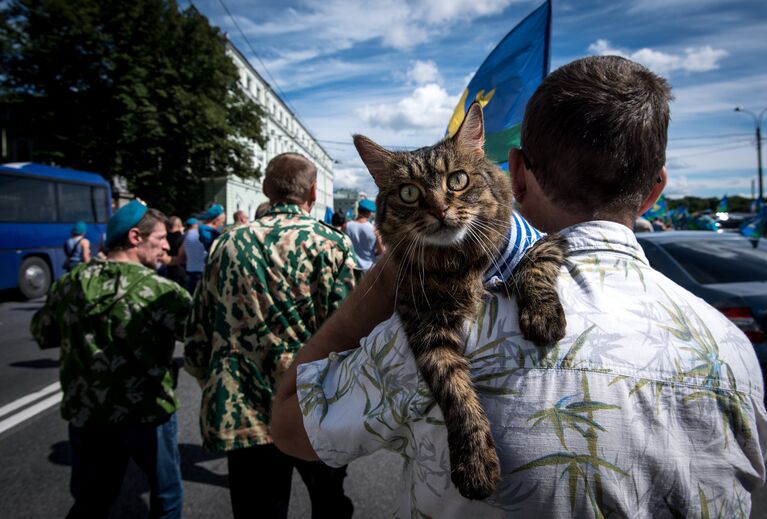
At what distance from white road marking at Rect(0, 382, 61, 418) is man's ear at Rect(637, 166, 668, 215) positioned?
6.22 meters

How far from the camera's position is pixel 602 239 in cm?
111

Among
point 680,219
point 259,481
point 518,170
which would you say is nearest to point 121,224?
point 259,481

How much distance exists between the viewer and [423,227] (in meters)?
1.45

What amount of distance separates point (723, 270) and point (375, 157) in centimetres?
491

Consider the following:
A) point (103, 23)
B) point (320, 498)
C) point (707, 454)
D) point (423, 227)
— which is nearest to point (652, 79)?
point (423, 227)

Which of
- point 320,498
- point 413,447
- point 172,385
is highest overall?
point 413,447

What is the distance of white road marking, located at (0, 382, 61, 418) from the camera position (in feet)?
16.7

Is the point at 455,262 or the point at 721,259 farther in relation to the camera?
A: the point at 721,259

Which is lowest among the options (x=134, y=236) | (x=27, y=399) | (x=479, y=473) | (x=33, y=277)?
(x=33, y=277)

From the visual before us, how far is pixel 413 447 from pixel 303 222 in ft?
6.16

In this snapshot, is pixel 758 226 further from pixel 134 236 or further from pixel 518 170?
pixel 134 236

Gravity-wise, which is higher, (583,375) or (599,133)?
(599,133)

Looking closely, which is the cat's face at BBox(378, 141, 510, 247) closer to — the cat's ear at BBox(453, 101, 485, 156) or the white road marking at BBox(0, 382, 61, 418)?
the cat's ear at BBox(453, 101, 485, 156)

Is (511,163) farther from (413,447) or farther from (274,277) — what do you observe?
(274,277)
